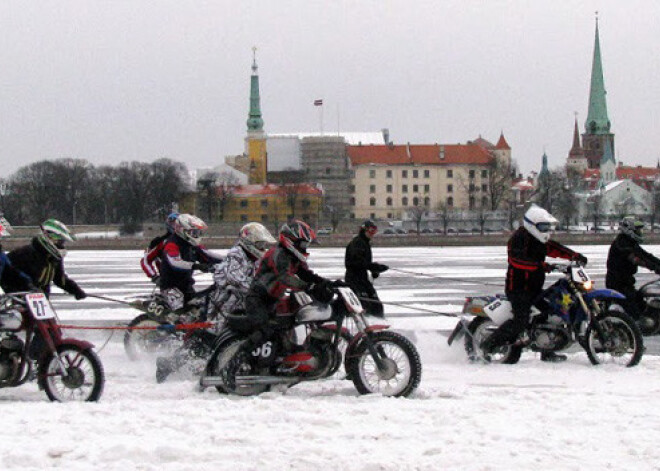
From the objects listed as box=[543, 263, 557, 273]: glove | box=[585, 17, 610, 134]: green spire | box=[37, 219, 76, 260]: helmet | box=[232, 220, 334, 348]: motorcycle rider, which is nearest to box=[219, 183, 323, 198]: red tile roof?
box=[585, 17, 610, 134]: green spire

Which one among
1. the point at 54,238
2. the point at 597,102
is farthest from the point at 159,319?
the point at 597,102

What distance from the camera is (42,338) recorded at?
321 inches

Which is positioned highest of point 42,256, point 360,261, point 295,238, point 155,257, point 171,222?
point 171,222

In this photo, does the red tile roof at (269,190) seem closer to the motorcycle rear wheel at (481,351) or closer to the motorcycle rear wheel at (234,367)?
the motorcycle rear wheel at (481,351)

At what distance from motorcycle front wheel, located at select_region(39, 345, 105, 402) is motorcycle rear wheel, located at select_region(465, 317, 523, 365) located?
4.13m

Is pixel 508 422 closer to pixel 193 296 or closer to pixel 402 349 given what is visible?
pixel 402 349

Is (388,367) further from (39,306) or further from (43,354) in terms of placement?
(39,306)

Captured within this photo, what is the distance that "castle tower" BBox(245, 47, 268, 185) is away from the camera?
143 m

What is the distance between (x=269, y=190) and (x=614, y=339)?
117107 mm

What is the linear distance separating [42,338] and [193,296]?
9.36 ft

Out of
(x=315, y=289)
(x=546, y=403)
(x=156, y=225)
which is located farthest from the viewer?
(x=156, y=225)

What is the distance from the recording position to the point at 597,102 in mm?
168500

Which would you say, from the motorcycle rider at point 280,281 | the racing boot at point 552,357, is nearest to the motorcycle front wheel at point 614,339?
the racing boot at point 552,357

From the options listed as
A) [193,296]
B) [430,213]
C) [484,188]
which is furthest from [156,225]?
[193,296]
